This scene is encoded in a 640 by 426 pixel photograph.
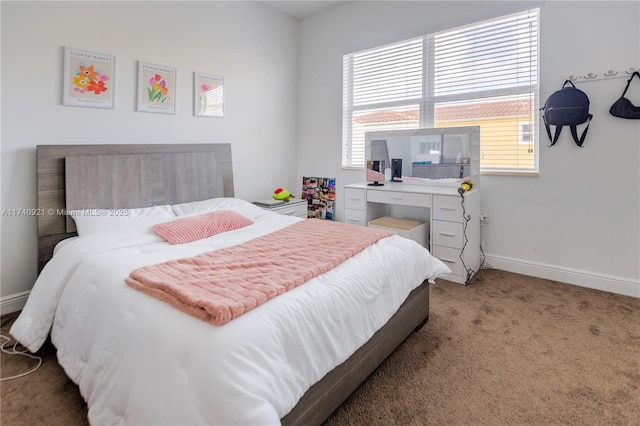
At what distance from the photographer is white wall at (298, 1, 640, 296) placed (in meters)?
2.65

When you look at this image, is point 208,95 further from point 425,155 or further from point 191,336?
point 191,336

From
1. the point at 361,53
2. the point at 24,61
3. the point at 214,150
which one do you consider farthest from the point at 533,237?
the point at 24,61

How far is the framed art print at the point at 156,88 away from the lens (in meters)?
2.98

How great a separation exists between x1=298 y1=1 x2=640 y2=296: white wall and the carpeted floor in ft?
1.54

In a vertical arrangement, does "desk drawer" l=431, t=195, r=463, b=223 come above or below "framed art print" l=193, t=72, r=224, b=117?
below

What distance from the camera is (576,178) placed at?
286 cm

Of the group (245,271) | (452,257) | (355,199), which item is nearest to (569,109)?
(452,257)

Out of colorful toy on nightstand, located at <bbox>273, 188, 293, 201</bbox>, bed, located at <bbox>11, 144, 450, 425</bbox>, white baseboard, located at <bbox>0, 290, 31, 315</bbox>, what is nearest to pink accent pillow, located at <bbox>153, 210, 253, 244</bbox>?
bed, located at <bbox>11, 144, 450, 425</bbox>

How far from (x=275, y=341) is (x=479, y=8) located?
11.2 ft

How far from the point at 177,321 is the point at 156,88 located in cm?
252

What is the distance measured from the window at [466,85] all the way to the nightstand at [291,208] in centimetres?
83

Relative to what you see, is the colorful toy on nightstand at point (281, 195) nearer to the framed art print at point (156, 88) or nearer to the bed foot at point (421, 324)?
the framed art print at point (156, 88)

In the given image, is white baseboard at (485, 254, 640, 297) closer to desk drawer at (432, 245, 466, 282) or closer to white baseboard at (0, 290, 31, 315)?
desk drawer at (432, 245, 466, 282)

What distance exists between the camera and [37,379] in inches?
70.1
